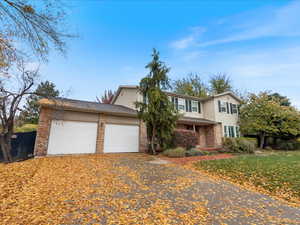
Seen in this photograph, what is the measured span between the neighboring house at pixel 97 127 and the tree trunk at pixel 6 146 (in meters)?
1.11

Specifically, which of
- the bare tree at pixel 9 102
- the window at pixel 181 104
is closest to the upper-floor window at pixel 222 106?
the window at pixel 181 104

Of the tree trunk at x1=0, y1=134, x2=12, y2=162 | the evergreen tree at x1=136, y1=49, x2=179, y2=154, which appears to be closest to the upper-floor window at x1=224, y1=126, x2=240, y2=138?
the evergreen tree at x1=136, y1=49, x2=179, y2=154

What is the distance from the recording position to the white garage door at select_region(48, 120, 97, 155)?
8547mm

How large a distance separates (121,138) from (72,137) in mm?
3332

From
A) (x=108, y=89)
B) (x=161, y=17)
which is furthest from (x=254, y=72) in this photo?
(x=108, y=89)

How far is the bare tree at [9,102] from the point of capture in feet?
23.1

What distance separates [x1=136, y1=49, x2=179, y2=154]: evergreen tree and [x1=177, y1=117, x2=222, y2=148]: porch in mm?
4912

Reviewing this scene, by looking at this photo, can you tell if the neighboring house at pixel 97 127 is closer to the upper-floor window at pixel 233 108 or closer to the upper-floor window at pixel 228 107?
the upper-floor window at pixel 228 107

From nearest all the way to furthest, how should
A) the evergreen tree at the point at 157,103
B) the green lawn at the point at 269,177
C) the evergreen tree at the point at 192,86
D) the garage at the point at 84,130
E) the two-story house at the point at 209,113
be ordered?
the green lawn at the point at 269,177 < the garage at the point at 84,130 < the evergreen tree at the point at 157,103 < the two-story house at the point at 209,113 < the evergreen tree at the point at 192,86

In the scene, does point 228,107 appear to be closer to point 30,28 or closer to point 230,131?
point 230,131

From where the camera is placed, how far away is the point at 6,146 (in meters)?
7.15

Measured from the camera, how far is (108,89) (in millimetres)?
29312

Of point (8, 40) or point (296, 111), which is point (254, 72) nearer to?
point (296, 111)

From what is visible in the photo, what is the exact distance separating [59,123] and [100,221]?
26.0 ft
